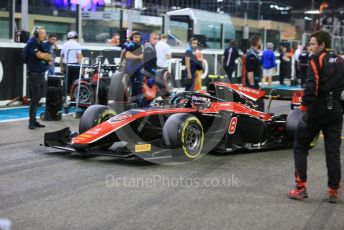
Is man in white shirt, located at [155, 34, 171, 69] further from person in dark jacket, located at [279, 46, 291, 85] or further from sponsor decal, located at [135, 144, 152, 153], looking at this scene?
person in dark jacket, located at [279, 46, 291, 85]

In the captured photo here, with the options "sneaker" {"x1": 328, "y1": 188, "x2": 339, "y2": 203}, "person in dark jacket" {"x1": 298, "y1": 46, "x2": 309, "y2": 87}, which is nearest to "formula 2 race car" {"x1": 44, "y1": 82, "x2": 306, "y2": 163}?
"sneaker" {"x1": 328, "y1": 188, "x2": 339, "y2": 203}

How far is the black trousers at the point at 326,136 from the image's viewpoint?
5.45 m

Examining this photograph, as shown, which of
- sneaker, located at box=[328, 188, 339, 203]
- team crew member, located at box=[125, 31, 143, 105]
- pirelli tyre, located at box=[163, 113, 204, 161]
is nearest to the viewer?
sneaker, located at box=[328, 188, 339, 203]

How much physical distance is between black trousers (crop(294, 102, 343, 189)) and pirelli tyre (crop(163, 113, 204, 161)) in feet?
6.31

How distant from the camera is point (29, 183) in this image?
611 centimetres

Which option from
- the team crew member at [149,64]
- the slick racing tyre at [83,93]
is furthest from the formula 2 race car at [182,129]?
the team crew member at [149,64]

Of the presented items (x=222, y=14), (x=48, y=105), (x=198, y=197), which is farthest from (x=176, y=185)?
(x=222, y=14)

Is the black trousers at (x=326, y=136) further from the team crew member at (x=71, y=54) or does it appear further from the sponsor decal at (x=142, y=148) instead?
the team crew member at (x=71, y=54)

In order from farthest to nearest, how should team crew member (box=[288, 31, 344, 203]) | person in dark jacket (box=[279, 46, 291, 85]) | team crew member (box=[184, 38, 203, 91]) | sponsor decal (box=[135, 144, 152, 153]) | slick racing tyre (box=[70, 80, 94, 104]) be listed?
person in dark jacket (box=[279, 46, 291, 85]) < team crew member (box=[184, 38, 203, 91]) < slick racing tyre (box=[70, 80, 94, 104]) < sponsor decal (box=[135, 144, 152, 153]) < team crew member (box=[288, 31, 344, 203])

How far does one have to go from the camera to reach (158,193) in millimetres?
5770

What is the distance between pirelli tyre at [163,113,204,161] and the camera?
718 cm

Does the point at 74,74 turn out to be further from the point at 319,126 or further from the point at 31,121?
the point at 319,126

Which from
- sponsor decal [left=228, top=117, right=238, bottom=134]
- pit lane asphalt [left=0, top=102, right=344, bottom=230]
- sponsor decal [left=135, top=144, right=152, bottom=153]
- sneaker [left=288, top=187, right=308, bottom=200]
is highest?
sponsor decal [left=228, top=117, right=238, bottom=134]

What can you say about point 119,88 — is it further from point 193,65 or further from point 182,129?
point 182,129
